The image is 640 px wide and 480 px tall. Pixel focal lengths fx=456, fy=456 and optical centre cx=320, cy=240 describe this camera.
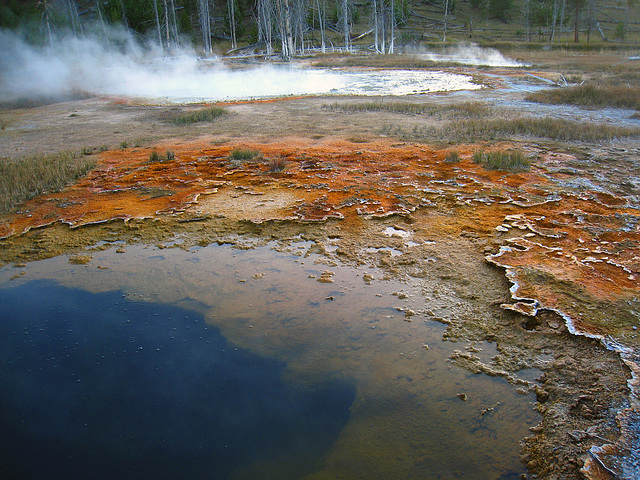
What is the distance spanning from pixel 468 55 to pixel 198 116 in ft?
94.9

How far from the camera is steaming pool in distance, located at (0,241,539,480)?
2.43 m

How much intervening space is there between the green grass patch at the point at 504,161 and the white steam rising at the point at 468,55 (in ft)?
81.7

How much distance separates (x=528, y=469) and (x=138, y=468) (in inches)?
79.5

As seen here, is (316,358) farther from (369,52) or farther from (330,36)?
(330,36)

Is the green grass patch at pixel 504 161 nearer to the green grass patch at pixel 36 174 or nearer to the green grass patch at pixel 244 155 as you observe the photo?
the green grass patch at pixel 244 155

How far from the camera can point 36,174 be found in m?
7.07

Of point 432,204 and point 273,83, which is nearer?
point 432,204

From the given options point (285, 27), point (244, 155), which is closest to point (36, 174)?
point (244, 155)

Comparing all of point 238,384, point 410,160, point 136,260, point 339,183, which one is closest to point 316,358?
point 238,384

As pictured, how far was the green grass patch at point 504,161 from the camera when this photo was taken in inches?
268

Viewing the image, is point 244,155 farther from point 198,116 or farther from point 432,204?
point 198,116

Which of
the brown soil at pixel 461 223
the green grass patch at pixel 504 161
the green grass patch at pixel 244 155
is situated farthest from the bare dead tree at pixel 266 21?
the green grass patch at pixel 504 161

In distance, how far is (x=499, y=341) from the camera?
3.27 meters

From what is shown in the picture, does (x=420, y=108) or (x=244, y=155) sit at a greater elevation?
(x=420, y=108)
